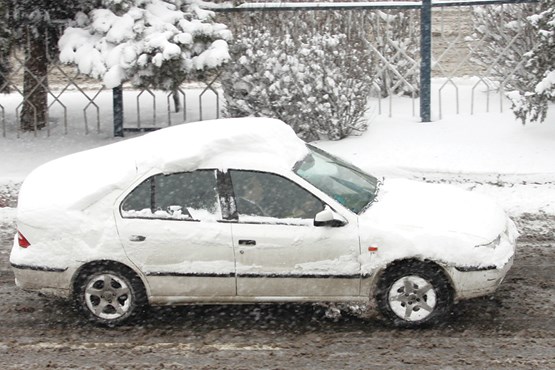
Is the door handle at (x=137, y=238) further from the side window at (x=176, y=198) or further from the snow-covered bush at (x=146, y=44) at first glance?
the snow-covered bush at (x=146, y=44)

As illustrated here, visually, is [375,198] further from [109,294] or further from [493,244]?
[109,294]

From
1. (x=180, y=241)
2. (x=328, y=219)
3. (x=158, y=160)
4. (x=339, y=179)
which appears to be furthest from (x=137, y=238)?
(x=339, y=179)

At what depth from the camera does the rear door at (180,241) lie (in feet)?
23.0

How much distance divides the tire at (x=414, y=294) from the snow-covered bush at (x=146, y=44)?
→ 18.8ft

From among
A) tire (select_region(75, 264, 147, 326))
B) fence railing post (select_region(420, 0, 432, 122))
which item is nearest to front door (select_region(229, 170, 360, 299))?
tire (select_region(75, 264, 147, 326))

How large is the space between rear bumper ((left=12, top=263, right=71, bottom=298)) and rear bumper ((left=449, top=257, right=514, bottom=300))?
2.83m

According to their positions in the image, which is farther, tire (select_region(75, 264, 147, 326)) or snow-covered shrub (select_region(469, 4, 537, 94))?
snow-covered shrub (select_region(469, 4, 537, 94))

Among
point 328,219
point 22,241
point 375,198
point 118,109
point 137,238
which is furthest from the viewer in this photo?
point 118,109

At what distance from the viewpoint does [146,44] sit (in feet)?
39.2

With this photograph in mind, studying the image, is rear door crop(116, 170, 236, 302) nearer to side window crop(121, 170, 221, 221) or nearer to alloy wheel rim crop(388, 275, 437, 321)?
side window crop(121, 170, 221, 221)

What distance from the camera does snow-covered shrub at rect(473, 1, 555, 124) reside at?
12.4m

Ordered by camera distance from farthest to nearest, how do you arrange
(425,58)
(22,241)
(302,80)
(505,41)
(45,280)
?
(505,41) < (425,58) < (302,80) < (22,241) < (45,280)

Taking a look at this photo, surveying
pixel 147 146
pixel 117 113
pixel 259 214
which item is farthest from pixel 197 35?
pixel 259 214

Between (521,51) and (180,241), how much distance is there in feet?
26.3
